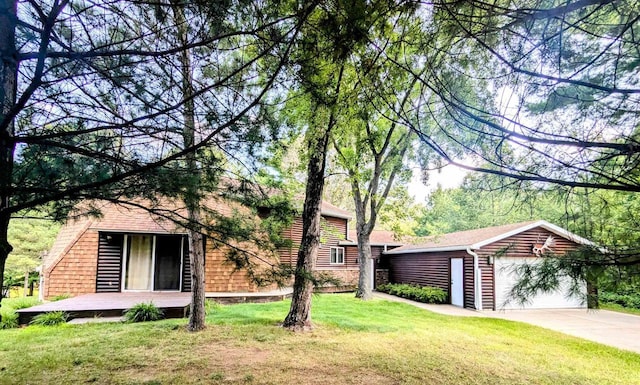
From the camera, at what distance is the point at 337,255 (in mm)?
16578

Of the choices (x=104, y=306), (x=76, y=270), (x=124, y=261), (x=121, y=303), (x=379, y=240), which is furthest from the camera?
(x=379, y=240)

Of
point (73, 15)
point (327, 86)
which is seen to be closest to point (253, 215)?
point (327, 86)

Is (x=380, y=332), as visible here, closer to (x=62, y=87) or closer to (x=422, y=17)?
(x=422, y=17)

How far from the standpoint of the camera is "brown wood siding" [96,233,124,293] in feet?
34.2

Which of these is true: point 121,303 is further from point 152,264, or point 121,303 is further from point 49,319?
point 152,264

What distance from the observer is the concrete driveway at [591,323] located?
7648mm

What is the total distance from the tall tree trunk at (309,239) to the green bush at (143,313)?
301 cm

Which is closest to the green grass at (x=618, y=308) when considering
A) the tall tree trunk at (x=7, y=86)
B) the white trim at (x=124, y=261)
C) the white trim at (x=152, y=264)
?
the white trim at (x=152, y=264)

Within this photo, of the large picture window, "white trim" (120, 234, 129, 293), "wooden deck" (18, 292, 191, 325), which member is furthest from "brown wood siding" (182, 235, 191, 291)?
"white trim" (120, 234, 129, 293)

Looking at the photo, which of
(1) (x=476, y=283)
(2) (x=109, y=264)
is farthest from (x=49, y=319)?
(1) (x=476, y=283)

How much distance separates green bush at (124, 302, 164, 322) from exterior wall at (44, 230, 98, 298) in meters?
3.45

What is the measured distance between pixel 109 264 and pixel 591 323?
46.0 feet

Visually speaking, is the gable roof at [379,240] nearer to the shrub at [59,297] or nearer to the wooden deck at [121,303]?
the wooden deck at [121,303]

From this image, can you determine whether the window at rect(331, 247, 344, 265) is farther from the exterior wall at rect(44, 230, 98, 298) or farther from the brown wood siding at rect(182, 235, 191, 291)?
the exterior wall at rect(44, 230, 98, 298)
